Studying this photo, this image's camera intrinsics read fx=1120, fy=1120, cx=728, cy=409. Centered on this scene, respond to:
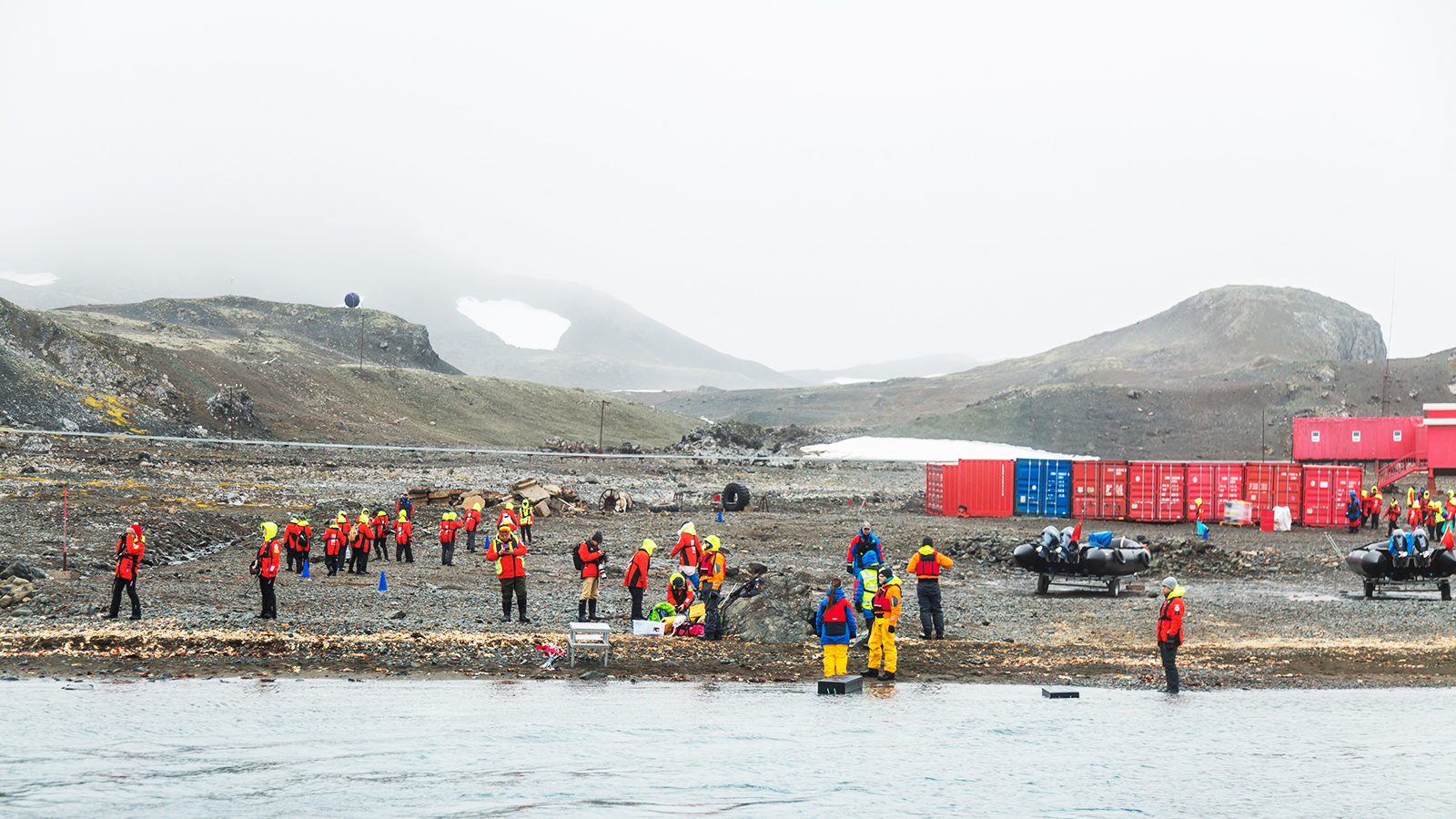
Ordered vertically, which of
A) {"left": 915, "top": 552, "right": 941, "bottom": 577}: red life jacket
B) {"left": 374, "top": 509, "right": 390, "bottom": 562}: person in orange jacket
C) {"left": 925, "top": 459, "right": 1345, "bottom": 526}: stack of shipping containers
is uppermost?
{"left": 925, "top": 459, "right": 1345, "bottom": 526}: stack of shipping containers

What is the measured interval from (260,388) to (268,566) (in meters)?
70.9

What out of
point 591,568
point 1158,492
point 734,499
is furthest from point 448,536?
point 1158,492

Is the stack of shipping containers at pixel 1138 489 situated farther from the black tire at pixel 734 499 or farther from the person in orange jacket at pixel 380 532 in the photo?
the person in orange jacket at pixel 380 532

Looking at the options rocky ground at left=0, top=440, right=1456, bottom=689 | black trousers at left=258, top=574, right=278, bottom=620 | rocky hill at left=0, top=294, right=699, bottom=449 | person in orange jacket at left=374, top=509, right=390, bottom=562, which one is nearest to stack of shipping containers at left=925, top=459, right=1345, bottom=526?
rocky ground at left=0, top=440, right=1456, bottom=689

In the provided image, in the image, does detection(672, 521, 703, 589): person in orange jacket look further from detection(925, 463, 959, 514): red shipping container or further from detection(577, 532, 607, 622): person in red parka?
detection(925, 463, 959, 514): red shipping container

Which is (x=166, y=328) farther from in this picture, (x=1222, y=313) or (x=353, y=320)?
(x=1222, y=313)

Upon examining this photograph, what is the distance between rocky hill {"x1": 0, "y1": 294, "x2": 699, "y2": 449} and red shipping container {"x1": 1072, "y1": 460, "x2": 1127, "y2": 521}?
1882 inches

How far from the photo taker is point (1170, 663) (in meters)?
13.8

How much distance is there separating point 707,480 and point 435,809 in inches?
1905

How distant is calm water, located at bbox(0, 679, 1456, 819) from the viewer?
8766 millimetres

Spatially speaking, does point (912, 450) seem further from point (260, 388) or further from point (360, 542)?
point (360, 542)

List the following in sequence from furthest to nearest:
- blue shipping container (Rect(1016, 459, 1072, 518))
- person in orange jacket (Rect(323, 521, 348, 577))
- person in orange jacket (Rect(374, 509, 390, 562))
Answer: blue shipping container (Rect(1016, 459, 1072, 518))
person in orange jacket (Rect(374, 509, 390, 562))
person in orange jacket (Rect(323, 521, 348, 577))

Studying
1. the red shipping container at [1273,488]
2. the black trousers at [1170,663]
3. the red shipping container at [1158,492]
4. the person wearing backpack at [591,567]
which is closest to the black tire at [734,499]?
the red shipping container at [1158,492]

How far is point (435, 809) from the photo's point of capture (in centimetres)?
834
